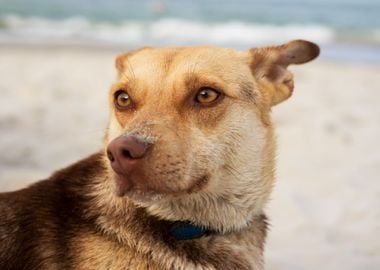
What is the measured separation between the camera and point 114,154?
9.43 feet

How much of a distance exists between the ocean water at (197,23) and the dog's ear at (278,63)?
1170 cm

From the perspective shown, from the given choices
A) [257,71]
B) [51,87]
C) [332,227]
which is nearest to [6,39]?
[51,87]

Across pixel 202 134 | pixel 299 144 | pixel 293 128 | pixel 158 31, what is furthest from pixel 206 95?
pixel 158 31

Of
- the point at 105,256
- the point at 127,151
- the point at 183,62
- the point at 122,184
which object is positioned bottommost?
the point at 105,256

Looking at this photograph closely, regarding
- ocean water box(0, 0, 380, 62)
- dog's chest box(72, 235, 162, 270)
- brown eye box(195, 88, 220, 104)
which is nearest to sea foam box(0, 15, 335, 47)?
ocean water box(0, 0, 380, 62)

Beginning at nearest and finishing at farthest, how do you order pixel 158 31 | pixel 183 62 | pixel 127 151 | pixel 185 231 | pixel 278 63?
pixel 127 151 < pixel 185 231 < pixel 183 62 < pixel 278 63 < pixel 158 31

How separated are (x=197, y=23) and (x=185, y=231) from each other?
894 inches

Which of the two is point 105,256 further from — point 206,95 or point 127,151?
point 206,95

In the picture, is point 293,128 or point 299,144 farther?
point 293,128

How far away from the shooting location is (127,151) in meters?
2.85

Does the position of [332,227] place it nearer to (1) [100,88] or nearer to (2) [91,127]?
(2) [91,127]

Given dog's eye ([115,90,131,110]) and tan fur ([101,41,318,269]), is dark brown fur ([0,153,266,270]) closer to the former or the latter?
tan fur ([101,41,318,269])

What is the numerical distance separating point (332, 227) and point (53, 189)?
323 centimetres

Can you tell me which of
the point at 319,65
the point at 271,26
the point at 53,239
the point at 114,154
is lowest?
the point at 53,239
